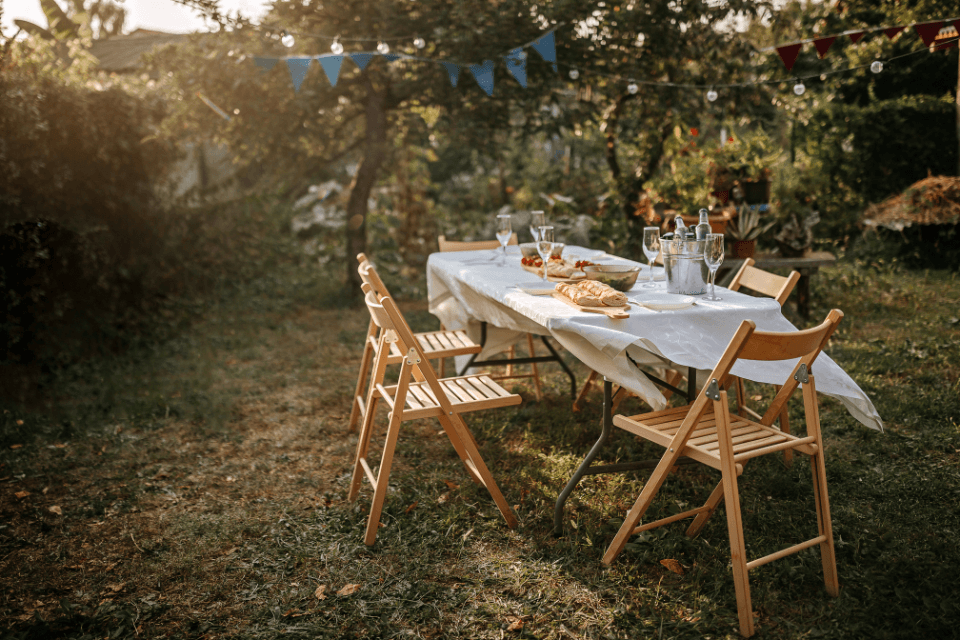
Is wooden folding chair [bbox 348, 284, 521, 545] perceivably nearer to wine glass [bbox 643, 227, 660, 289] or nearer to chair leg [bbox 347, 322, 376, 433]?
chair leg [bbox 347, 322, 376, 433]

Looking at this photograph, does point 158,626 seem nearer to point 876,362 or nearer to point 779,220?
point 876,362

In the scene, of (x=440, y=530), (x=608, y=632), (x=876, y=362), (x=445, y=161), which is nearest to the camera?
(x=608, y=632)

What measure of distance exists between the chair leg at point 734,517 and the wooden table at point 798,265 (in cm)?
340

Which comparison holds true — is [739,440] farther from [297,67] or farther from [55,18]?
[55,18]

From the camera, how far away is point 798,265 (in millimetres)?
5250

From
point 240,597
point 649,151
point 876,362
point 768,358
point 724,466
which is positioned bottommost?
point 876,362

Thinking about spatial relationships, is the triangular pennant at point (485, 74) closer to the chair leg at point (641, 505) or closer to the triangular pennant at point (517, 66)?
the triangular pennant at point (517, 66)

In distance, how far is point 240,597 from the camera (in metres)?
2.21

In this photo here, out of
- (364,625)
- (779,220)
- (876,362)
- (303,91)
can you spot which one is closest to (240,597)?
(364,625)

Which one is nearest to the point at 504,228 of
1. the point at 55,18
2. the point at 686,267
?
the point at 686,267

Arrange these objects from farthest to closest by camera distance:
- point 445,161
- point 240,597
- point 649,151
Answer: point 445,161 → point 649,151 → point 240,597

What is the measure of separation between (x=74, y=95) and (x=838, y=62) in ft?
26.5

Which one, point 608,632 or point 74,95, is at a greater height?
point 74,95

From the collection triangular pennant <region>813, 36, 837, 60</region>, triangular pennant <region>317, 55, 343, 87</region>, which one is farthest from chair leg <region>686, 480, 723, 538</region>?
triangular pennant <region>317, 55, 343, 87</region>
